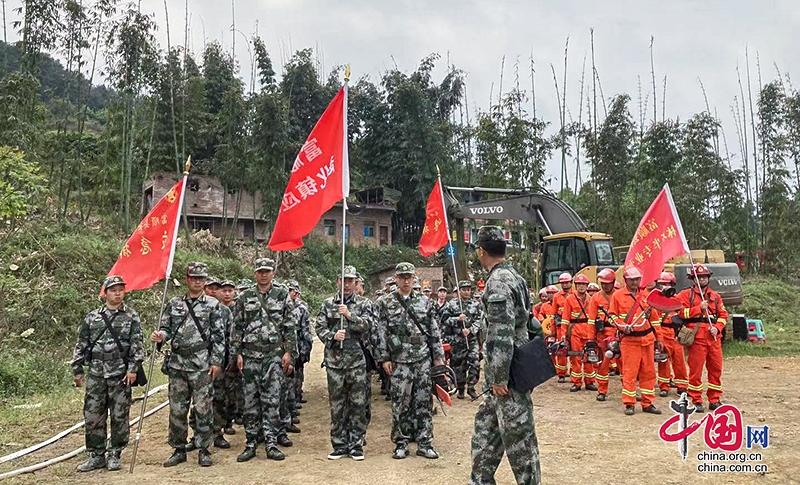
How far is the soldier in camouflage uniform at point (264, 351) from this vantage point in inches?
226

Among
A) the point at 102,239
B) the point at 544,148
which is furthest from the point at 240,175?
the point at 544,148

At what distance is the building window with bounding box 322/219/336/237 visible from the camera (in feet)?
103

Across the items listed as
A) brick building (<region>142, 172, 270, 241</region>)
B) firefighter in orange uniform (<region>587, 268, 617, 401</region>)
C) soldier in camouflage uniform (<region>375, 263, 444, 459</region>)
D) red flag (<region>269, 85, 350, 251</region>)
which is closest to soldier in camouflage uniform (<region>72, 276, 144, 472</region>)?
red flag (<region>269, 85, 350, 251</region>)

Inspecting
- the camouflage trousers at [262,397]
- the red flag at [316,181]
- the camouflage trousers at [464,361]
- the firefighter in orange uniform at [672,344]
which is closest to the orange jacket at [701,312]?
the firefighter in orange uniform at [672,344]

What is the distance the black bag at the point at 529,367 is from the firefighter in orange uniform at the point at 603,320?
4664 millimetres

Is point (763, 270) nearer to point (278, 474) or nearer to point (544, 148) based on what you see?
point (544, 148)

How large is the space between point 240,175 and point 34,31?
9764 mm

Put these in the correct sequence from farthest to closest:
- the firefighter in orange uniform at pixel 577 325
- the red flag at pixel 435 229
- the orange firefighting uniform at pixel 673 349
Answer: the red flag at pixel 435 229
the firefighter in orange uniform at pixel 577 325
the orange firefighting uniform at pixel 673 349

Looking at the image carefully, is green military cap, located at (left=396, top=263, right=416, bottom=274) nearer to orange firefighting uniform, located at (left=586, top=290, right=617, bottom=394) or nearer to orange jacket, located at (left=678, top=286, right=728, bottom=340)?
orange firefighting uniform, located at (left=586, top=290, right=617, bottom=394)

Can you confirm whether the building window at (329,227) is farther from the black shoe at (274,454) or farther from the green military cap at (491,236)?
the green military cap at (491,236)

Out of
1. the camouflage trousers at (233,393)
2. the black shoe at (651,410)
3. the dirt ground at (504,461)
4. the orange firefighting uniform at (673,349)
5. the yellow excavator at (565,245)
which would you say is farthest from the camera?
the yellow excavator at (565,245)

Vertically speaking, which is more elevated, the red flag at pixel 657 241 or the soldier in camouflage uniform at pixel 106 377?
the red flag at pixel 657 241

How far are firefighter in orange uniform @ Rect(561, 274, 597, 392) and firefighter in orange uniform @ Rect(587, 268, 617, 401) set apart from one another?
0.52 feet

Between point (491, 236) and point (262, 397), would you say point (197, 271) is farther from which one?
point (491, 236)
